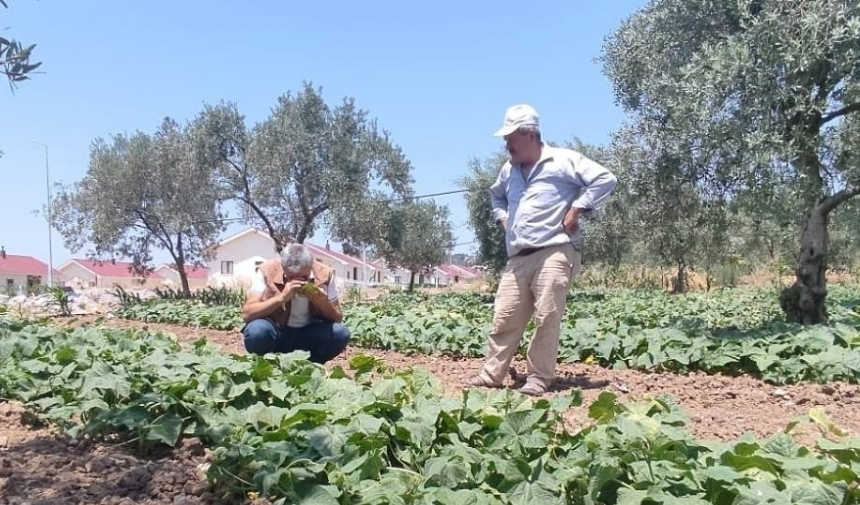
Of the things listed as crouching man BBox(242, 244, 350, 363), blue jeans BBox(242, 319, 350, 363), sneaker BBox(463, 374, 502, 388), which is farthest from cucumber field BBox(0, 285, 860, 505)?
blue jeans BBox(242, 319, 350, 363)

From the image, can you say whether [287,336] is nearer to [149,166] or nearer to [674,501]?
[674,501]

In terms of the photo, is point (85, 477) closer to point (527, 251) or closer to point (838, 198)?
point (527, 251)

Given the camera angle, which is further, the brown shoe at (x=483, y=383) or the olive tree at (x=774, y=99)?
the olive tree at (x=774, y=99)

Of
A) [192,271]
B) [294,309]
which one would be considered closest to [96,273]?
[192,271]

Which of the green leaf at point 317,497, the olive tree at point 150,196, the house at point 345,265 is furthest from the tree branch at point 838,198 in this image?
the house at point 345,265

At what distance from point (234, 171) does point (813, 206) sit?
16450 mm

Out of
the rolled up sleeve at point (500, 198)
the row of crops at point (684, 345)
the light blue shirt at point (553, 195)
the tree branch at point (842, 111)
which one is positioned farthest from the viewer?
the tree branch at point (842, 111)

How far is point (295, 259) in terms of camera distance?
4.60 m

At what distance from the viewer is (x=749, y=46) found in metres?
6.49

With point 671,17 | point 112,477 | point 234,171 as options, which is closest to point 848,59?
point 671,17

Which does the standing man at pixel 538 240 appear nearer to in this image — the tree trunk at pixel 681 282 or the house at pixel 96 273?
the tree trunk at pixel 681 282

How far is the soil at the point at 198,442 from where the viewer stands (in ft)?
7.75

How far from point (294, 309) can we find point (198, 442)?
2061 mm

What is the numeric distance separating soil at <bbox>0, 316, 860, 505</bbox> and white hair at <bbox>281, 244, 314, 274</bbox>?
48.9 inches
